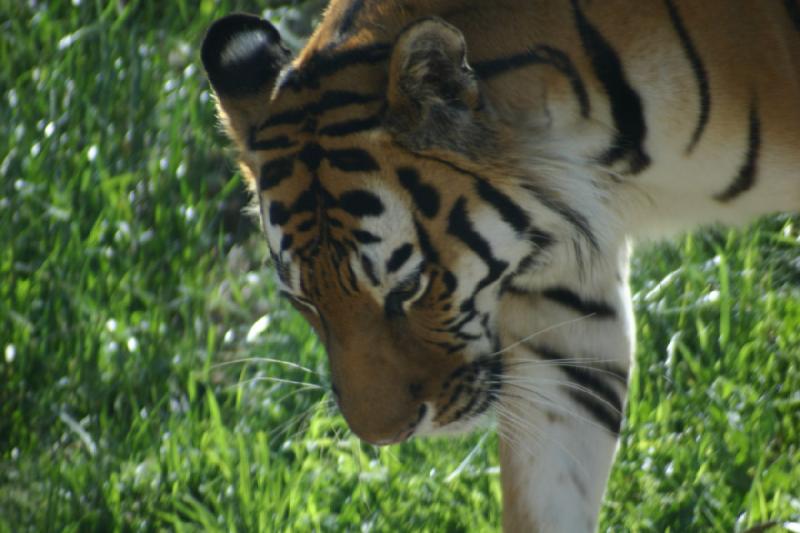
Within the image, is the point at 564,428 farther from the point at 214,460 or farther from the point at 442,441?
the point at 214,460

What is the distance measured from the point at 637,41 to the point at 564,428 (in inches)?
28.3

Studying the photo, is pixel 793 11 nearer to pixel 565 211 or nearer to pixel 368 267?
pixel 565 211

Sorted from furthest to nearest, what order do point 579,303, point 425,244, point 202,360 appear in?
point 202,360, point 579,303, point 425,244

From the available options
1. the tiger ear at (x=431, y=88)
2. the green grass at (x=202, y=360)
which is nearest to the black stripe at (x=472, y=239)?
the tiger ear at (x=431, y=88)

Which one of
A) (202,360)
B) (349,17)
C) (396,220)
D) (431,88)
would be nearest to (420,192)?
(396,220)

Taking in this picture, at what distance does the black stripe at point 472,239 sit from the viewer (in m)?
2.09

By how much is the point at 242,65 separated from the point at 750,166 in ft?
2.78

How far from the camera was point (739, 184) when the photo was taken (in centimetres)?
215

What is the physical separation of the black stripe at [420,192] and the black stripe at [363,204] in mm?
50

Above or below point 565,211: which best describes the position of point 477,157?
above

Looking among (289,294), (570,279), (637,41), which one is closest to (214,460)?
(289,294)

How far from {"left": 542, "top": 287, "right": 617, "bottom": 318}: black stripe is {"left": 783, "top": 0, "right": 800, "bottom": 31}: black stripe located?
23.1 inches

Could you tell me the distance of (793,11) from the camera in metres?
2.10

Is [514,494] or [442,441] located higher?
[514,494]
